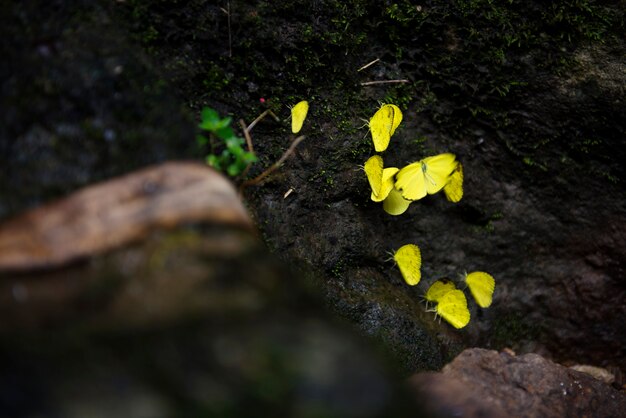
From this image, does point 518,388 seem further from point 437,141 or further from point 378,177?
point 437,141

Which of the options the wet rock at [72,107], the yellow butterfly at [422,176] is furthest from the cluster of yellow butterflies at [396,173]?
the wet rock at [72,107]

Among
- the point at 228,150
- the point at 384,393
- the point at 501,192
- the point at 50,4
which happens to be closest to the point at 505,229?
the point at 501,192

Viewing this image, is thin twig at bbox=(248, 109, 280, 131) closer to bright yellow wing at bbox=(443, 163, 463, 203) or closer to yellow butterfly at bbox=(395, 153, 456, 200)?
yellow butterfly at bbox=(395, 153, 456, 200)

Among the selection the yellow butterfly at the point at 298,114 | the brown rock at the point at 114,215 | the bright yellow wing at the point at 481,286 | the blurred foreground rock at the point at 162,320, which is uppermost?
the brown rock at the point at 114,215

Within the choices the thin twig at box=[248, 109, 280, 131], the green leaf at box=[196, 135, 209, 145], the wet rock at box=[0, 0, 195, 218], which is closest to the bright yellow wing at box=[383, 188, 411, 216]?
the thin twig at box=[248, 109, 280, 131]

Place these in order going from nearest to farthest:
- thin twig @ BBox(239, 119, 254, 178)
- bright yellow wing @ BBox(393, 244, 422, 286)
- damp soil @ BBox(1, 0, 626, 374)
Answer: thin twig @ BBox(239, 119, 254, 178)
damp soil @ BBox(1, 0, 626, 374)
bright yellow wing @ BBox(393, 244, 422, 286)

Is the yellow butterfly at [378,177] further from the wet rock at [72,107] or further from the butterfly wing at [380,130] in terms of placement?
the wet rock at [72,107]

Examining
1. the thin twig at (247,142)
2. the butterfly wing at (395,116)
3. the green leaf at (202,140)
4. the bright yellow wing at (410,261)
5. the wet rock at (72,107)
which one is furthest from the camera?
the bright yellow wing at (410,261)
